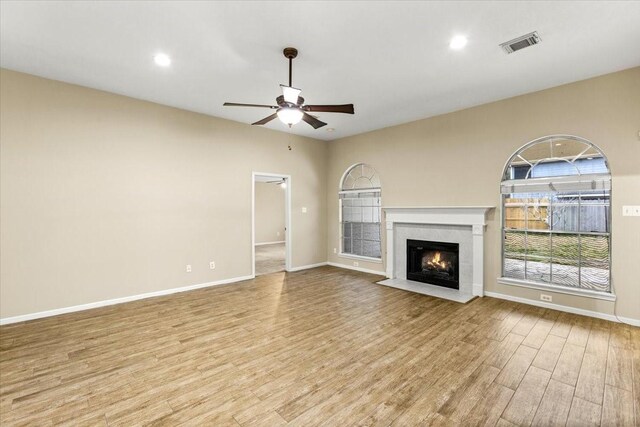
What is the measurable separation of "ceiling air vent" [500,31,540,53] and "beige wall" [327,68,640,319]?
1536 millimetres

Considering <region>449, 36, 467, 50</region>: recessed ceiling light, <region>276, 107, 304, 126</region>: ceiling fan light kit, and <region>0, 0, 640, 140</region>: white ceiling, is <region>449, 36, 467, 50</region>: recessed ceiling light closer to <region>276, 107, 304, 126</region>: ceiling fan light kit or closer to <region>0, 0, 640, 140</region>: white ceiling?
<region>0, 0, 640, 140</region>: white ceiling

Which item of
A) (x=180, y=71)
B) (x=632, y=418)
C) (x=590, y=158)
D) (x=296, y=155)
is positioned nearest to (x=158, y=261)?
(x=180, y=71)

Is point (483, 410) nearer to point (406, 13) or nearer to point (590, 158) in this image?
point (406, 13)

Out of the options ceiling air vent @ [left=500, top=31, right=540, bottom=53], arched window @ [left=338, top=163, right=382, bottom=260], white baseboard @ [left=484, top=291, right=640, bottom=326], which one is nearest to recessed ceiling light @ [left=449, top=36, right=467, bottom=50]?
ceiling air vent @ [left=500, top=31, right=540, bottom=53]

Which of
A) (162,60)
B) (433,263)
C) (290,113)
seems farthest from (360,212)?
(162,60)

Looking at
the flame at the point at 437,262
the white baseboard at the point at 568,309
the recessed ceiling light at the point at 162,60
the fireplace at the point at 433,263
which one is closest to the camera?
the recessed ceiling light at the point at 162,60

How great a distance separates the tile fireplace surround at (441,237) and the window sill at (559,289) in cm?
38

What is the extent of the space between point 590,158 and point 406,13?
3265 millimetres

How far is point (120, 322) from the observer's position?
3633 millimetres

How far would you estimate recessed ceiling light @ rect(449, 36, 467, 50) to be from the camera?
287cm

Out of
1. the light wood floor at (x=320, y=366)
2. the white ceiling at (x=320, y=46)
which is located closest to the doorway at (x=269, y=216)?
the light wood floor at (x=320, y=366)

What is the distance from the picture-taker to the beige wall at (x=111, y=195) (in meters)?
3.63

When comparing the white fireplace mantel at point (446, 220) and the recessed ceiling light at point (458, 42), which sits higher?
the recessed ceiling light at point (458, 42)

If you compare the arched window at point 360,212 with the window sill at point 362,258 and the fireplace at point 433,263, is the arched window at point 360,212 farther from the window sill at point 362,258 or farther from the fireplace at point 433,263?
the fireplace at point 433,263
